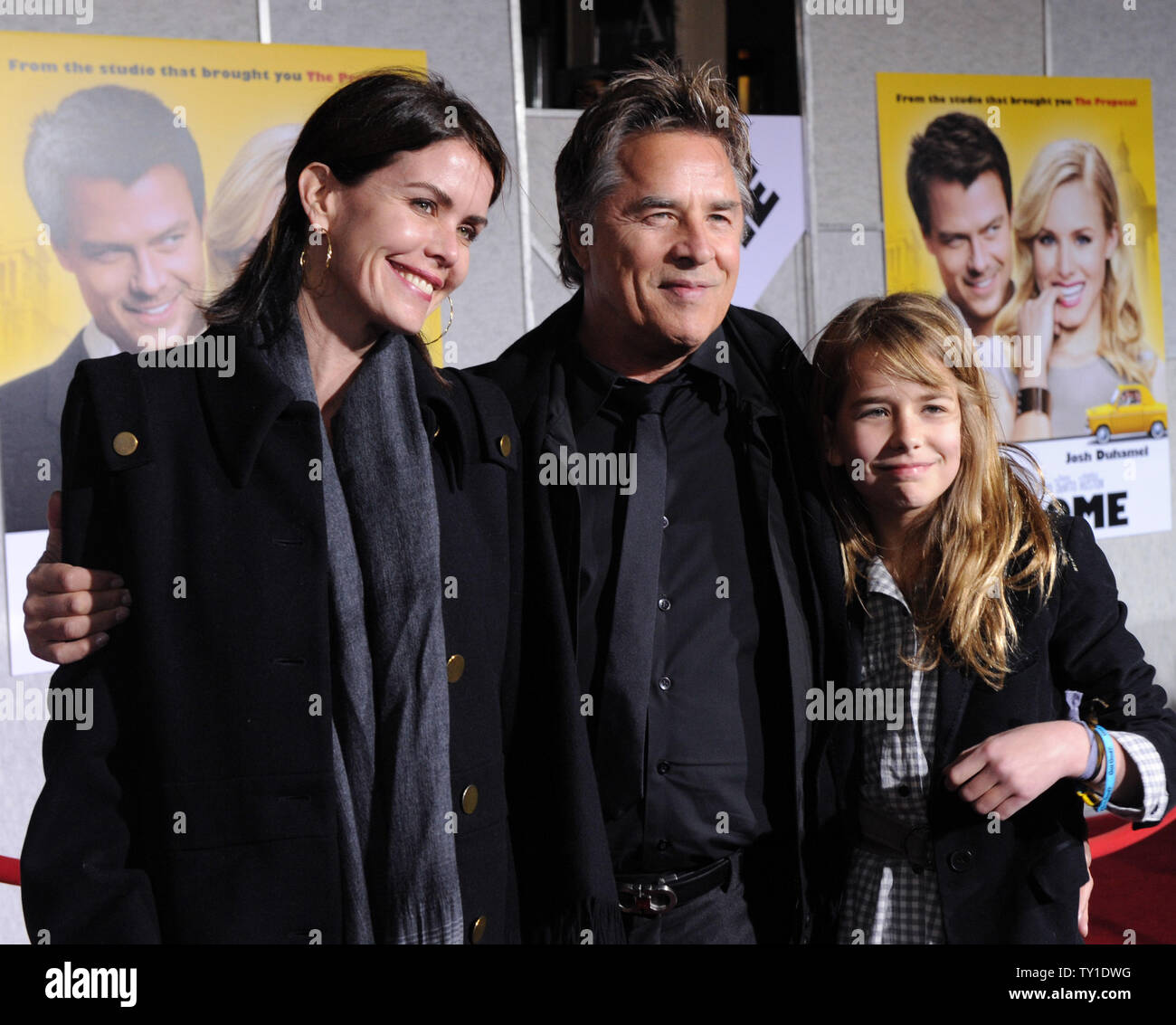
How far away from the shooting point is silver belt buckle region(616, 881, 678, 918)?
5.89 feet

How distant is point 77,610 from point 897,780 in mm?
1168

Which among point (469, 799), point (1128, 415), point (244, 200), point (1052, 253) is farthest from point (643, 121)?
point (1128, 415)

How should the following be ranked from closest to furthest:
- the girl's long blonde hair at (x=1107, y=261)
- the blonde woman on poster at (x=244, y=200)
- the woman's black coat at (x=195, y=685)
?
1. the woman's black coat at (x=195, y=685)
2. the blonde woman on poster at (x=244, y=200)
3. the girl's long blonde hair at (x=1107, y=261)

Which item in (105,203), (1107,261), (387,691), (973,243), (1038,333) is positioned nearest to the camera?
(387,691)

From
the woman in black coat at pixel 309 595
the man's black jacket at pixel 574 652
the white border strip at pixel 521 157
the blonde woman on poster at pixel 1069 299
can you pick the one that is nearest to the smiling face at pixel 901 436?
the man's black jacket at pixel 574 652

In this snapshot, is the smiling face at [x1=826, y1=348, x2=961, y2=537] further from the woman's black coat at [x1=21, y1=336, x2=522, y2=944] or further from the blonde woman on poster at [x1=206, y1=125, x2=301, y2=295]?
the blonde woman on poster at [x1=206, y1=125, x2=301, y2=295]

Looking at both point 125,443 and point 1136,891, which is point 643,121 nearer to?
point 125,443

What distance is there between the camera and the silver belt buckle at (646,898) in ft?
5.89

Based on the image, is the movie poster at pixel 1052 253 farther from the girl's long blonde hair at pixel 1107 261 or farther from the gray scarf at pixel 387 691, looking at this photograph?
the gray scarf at pixel 387 691

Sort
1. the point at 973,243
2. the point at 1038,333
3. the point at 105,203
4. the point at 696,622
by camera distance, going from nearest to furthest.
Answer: the point at 696,622, the point at 105,203, the point at 973,243, the point at 1038,333

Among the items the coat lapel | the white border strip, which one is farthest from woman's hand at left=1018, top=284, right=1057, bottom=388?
the coat lapel

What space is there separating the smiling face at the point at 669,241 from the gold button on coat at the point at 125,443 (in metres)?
0.80

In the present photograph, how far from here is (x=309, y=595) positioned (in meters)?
1.53
